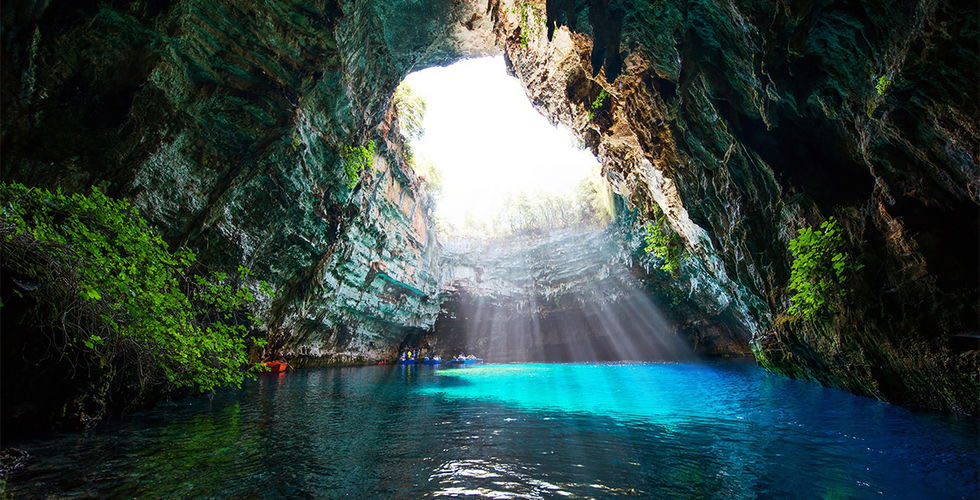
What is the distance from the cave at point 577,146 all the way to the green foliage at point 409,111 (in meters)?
6.16

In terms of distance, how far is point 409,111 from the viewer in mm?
23562

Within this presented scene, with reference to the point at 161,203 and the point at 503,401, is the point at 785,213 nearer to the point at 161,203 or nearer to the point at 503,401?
the point at 503,401

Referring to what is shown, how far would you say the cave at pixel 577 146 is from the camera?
14.2 ft

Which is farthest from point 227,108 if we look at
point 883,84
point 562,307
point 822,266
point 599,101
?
point 562,307

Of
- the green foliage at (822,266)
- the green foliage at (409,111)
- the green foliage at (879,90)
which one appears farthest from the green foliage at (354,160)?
the green foliage at (879,90)

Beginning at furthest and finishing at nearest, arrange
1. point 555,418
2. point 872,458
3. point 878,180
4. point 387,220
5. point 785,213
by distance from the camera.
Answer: point 387,220 < point 785,213 < point 555,418 < point 878,180 < point 872,458

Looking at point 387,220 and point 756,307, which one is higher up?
point 387,220

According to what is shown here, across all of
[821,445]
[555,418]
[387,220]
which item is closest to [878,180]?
[821,445]

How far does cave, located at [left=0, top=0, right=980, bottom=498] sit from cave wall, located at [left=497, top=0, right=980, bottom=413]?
0.18ft

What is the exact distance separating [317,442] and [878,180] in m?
10.0

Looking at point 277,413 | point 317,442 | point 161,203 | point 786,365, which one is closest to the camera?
point 317,442

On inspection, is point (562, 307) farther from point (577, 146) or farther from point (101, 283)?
point (101, 283)

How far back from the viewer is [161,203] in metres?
10.4

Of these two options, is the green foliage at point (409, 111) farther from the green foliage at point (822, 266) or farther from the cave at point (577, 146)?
the green foliage at point (822, 266)
